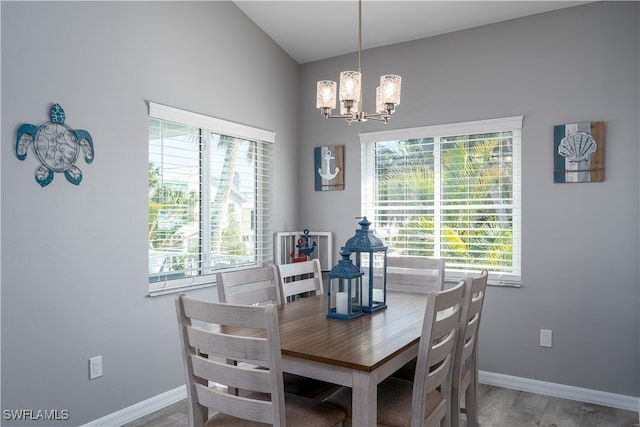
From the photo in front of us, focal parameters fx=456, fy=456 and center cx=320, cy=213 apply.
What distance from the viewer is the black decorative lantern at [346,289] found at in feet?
7.13

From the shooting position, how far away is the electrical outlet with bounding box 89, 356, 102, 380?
265 centimetres

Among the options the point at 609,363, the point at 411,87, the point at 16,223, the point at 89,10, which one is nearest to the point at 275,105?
the point at 411,87

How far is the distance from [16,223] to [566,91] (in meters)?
3.52

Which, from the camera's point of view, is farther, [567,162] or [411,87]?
[411,87]

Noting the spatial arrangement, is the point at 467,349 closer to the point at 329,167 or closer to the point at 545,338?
the point at 545,338

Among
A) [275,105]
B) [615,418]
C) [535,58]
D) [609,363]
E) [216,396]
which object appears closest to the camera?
[216,396]

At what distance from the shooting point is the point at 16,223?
2.32 m

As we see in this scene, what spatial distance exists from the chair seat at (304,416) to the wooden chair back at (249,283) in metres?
0.66

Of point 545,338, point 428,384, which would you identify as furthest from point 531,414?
point 428,384

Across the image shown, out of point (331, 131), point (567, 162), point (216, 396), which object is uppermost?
point (331, 131)

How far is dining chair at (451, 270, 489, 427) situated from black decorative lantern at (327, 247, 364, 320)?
0.50 metres

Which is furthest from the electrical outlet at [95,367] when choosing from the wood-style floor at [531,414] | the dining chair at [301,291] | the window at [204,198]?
the dining chair at [301,291]

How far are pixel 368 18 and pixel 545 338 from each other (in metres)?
2.77

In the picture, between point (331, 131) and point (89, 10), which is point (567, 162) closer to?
point (331, 131)
